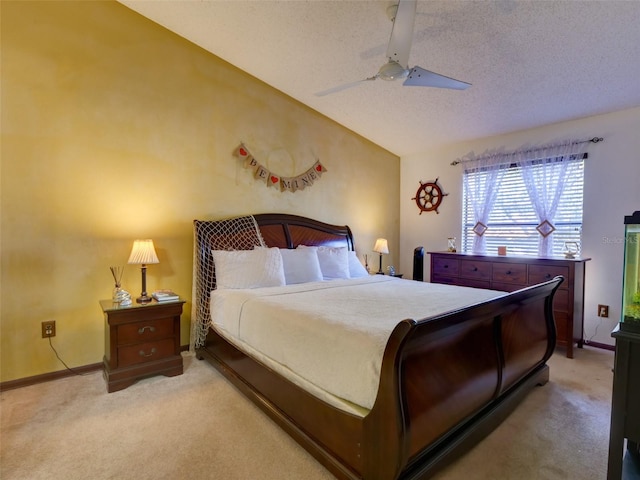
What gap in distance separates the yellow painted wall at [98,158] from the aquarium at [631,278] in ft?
10.8

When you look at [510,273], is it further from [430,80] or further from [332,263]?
[430,80]

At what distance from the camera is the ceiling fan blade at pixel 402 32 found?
76.0 inches

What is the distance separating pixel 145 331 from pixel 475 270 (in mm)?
3620

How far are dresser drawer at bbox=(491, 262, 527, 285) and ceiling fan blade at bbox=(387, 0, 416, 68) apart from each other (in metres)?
2.57

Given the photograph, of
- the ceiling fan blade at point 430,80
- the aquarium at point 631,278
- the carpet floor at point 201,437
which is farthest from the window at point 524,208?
the aquarium at point 631,278

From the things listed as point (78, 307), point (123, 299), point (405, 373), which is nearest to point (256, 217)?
point (123, 299)

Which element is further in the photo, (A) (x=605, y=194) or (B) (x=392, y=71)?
(A) (x=605, y=194)

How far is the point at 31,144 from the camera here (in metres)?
2.61

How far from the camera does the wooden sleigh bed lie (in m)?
1.34

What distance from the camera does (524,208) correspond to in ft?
13.3

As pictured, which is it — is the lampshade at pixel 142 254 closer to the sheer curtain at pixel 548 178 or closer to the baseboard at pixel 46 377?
the baseboard at pixel 46 377

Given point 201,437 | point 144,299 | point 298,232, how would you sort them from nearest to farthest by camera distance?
point 201,437 → point 144,299 → point 298,232

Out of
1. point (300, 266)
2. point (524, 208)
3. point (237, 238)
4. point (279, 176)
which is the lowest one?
point (300, 266)

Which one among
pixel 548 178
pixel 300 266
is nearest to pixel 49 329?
pixel 300 266
